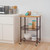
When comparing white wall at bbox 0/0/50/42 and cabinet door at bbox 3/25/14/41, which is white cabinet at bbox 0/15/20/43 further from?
white wall at bbox 0/0/50/42

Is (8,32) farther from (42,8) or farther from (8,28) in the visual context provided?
(42,8)

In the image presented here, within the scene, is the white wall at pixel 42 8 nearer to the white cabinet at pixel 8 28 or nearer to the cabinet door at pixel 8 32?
the white cabinet at pixel 8 28

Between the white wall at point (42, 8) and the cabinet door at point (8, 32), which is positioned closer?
the cabinet door at point (8, 32)

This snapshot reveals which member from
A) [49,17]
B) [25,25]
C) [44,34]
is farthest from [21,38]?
[49,17]

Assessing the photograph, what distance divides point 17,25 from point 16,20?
0.18 meters

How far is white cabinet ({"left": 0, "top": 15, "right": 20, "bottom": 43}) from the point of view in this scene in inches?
149

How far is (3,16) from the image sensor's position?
3.81m

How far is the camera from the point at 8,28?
3.83 meters

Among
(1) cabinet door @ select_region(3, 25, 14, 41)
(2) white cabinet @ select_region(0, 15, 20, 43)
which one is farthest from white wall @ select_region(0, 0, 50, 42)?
(1) cabinet door @ select_region(3, 25, 14, 41)

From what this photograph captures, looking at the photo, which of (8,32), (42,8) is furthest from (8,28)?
(42,8)

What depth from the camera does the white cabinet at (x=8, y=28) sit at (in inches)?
149

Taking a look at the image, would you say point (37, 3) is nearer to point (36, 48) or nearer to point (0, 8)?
point (0, 8)

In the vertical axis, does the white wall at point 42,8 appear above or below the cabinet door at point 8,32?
above

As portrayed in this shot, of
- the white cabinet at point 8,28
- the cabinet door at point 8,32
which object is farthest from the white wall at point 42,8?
the cabinet door at point 8,32
